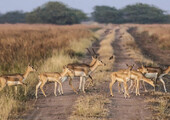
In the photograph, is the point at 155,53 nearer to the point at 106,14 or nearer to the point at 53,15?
the point at 53,15

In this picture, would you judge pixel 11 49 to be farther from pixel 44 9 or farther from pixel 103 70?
pixel 44 9

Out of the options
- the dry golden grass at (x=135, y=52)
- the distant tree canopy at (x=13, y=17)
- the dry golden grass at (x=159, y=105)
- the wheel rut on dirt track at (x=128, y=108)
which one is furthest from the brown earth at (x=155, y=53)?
the distant tree canopy at (x=13, y=17)

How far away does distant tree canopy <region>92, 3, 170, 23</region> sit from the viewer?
10212 centimetres

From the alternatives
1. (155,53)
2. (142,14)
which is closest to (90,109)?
(155,53)

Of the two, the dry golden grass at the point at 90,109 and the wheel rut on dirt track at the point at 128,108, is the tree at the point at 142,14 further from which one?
the dry golden grass at the point at 90,109

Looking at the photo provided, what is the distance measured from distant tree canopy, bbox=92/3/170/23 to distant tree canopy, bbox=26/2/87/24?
28.9 meters

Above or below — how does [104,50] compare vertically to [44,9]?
below

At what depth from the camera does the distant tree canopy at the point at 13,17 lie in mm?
108506

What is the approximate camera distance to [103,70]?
609 inches

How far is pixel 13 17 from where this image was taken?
112 meters

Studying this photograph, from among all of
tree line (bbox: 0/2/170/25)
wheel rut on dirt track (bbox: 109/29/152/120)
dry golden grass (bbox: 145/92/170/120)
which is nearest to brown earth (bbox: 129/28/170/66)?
dry golden grass (bbox: 145/92/170/120)

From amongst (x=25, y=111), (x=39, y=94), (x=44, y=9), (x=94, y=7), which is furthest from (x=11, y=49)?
(x=94, y=7)

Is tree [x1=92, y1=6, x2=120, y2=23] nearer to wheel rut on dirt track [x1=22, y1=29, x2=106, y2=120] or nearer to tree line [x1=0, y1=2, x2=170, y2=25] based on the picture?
tree line [x1=0, y1=2, x2=170, y2=25]

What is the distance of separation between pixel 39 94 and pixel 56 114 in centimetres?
252
